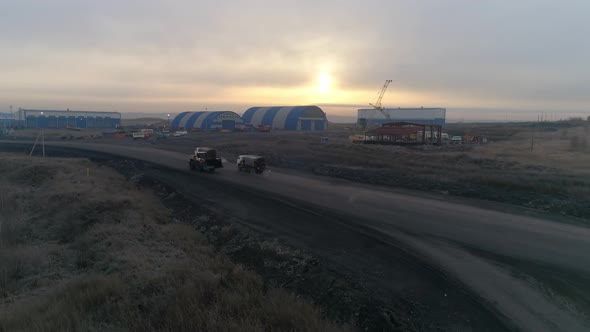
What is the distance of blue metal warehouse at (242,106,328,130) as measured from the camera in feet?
373

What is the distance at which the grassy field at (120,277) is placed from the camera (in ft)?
26.1

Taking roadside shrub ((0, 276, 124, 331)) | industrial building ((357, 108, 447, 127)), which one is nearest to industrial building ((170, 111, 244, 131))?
industrial building ((357, 108, 447, 127))

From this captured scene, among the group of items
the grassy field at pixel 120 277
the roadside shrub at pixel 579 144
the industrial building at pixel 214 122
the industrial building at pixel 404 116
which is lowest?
the grassy field at pixel 120 277

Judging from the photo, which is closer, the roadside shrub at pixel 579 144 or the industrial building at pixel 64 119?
the roadside shrub at pixel 579 144

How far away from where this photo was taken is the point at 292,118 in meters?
113

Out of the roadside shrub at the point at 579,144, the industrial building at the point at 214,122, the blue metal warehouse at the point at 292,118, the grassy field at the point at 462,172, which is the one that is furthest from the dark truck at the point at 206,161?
the blue metal warehouse at the point at 292,118

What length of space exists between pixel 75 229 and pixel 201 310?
11689mm

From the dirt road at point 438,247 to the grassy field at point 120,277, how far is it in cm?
318

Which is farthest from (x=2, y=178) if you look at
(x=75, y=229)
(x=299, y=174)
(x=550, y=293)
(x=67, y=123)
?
(x=67, y=123)

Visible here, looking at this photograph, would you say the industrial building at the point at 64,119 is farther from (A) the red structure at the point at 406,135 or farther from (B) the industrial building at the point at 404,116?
(A) the red structure at the point at 406,135

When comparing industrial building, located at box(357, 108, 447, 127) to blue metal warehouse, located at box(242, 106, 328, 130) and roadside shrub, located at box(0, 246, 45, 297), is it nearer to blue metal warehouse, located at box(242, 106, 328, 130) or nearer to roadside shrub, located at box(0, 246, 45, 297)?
blue metal warehouse, located at box(242, 106, 328, 130)

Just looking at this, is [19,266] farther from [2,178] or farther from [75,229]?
[2,178]

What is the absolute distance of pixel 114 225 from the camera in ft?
55.0

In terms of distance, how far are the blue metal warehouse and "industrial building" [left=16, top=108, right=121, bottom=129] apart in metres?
48.4
